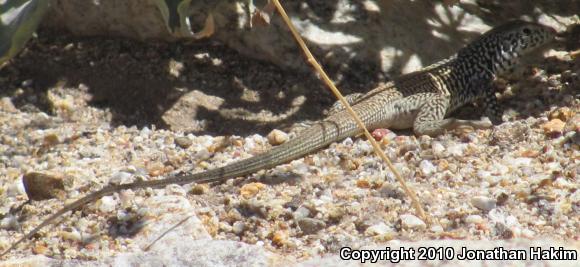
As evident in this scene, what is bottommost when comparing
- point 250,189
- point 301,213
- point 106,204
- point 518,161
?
point 106,204

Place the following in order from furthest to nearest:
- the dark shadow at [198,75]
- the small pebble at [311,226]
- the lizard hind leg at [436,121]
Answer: the dark shadow at [198,75]
the lizard hind leg at [436,121]
the small pebble at [311,226]

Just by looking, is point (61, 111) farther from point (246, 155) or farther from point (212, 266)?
point (212, 266)

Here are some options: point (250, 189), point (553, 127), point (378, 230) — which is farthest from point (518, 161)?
point (250, 189)

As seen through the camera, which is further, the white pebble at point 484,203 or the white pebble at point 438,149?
the white pebble at point 438,149

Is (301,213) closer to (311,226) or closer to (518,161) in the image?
(311,226)

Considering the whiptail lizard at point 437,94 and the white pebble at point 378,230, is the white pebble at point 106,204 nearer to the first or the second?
the whiptail lizard at point 437,94

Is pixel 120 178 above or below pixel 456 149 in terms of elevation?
below

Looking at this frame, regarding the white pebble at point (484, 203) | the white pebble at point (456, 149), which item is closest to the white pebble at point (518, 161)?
the white pebble at point (456, 149)
